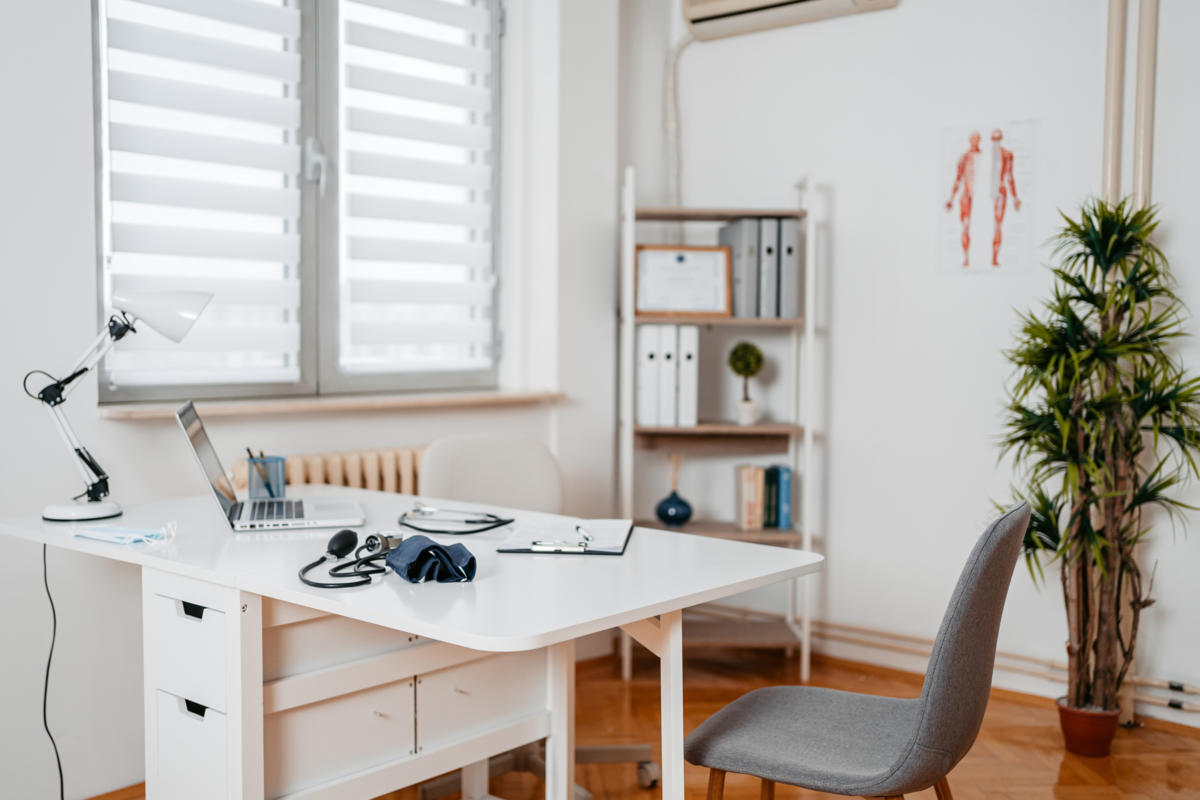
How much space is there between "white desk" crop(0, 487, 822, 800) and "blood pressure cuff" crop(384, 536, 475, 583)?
0.03m

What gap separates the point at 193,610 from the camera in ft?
6.43

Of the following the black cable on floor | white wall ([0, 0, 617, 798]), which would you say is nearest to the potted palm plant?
white wall ([0, 0, 617, 798])

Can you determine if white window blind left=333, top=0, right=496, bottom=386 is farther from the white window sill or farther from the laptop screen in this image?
the laptop screen

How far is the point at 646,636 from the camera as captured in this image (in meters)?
1.86

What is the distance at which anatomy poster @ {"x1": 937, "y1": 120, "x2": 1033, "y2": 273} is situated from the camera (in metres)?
3.57

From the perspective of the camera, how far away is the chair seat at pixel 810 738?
1.77 meters

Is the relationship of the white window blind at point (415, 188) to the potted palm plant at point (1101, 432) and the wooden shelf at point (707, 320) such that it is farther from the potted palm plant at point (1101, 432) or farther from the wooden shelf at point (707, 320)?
the potted palm plant at point (1101, 432)

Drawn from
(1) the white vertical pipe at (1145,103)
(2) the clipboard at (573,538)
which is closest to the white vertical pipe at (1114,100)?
(1) the white vertical pipe at (1145,103)

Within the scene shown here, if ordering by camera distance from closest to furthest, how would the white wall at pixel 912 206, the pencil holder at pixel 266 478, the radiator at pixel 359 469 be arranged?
the pencil holder at pixel 266 478
the radiator at pixel 359 469
the white wall at pixel 912 206

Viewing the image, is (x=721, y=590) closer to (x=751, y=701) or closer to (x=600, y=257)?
(x=751, y=701)

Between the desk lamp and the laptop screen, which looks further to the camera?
the desk lamp

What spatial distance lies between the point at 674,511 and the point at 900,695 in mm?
990

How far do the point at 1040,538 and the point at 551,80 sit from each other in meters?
2.23

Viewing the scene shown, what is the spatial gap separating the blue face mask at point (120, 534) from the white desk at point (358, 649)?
3cm
